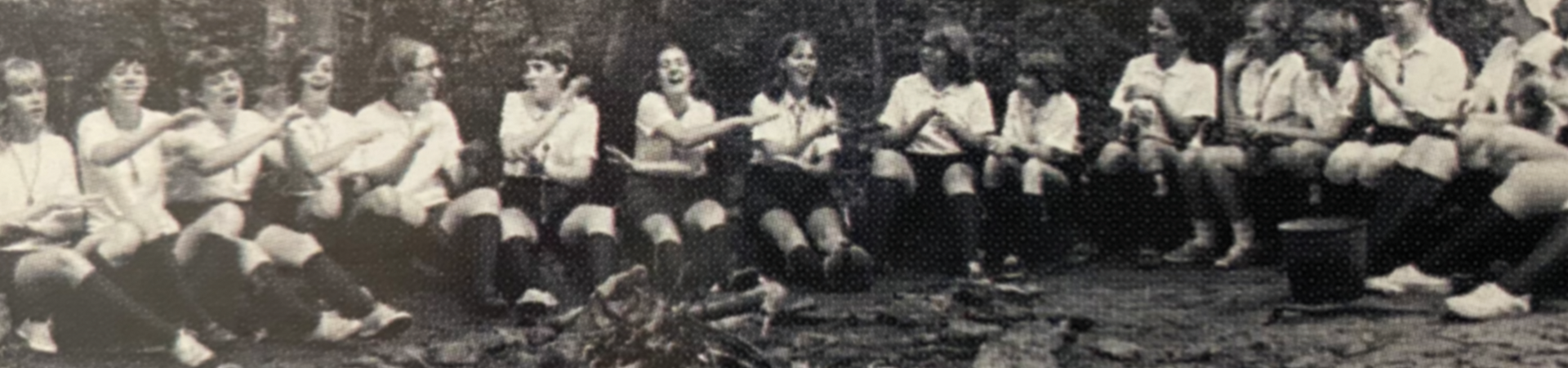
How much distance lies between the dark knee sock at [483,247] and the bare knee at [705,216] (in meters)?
0.60

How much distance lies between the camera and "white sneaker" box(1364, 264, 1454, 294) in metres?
4.94

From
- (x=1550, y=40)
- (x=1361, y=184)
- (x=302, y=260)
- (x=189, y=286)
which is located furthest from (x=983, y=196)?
(x=189, y=286)

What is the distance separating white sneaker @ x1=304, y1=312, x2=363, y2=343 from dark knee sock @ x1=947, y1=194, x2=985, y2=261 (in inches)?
74.8

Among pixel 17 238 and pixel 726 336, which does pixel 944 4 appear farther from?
pixel 17 238

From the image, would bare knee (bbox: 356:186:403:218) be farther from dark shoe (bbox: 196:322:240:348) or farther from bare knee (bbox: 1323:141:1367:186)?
bare knee (bbox: 1323:141:1367:186)

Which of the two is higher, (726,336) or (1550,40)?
(1550,40)

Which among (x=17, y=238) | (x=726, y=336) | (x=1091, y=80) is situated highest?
(x=1091, y=80)

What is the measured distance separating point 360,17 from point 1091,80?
2287 millimetres

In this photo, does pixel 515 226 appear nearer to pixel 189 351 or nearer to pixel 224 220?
pixel 224 220

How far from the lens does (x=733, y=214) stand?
17.0ft

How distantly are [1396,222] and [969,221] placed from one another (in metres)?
1.28

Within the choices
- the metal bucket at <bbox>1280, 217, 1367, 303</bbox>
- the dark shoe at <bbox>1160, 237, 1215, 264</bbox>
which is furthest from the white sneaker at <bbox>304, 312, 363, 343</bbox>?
the metal bucket at <bbox>1280, 217, 1367, 303</bbox>

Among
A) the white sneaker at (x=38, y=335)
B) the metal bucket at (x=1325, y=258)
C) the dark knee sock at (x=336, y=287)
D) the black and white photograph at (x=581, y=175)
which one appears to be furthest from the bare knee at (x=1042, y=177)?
the white sneaker at (x=38, y=335)

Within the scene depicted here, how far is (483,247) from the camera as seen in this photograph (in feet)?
16.9
